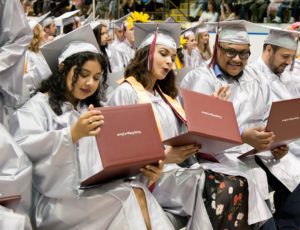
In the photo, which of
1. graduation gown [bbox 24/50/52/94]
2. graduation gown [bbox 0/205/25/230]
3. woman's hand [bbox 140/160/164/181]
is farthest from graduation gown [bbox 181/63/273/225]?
graduation gown [bbox 24/50/52/94]

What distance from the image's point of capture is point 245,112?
3152 mm

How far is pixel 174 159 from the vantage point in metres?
2.44

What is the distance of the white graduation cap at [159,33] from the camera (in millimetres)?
2908

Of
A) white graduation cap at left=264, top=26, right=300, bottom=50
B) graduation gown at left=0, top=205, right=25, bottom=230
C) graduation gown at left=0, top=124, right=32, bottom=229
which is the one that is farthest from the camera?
white graduation cap at left=264, top=26, right=300, bottom=50

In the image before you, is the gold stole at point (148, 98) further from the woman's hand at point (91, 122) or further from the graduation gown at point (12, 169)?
the graduation gown at point (12, 169)

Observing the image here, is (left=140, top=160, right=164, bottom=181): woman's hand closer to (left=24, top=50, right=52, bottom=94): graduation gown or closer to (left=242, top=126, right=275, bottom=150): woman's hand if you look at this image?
(left=242, top=126, right=275, bottom=150): woman's hand

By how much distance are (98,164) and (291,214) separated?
1711mm

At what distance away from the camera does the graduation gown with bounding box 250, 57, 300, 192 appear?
3.00 m

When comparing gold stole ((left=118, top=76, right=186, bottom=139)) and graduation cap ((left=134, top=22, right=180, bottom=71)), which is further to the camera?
graduation cap ((left=134, top=22, right=180, bottom=71))

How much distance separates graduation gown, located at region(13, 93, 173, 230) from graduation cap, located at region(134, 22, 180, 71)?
1074mm

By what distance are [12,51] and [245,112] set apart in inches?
75.0

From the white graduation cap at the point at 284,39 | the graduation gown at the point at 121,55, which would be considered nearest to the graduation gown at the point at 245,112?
the white graduation cap at the point at 284,39

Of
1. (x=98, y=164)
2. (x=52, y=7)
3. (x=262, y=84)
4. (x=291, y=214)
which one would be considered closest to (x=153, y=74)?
(x=98, y=164)

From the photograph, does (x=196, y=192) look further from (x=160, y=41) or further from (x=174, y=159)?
(x=160, y=41)
